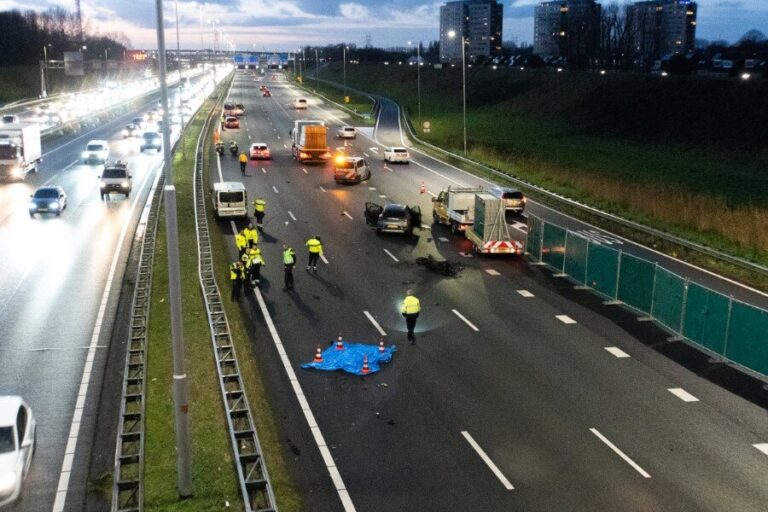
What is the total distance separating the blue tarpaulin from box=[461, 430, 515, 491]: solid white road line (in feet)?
13.8

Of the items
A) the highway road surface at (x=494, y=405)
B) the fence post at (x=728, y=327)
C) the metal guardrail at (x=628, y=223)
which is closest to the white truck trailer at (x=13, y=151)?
the highway road surface at (x=494, y=405)

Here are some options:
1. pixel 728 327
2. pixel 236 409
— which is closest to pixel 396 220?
pixel 728 327

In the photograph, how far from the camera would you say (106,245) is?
33.8m

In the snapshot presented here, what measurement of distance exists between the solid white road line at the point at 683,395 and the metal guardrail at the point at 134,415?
11.7 meters

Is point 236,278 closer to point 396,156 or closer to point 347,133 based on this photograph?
point 396,156

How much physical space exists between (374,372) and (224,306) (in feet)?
22.8

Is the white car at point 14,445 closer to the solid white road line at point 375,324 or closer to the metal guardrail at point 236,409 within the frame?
the metal guardrail at point 236,409

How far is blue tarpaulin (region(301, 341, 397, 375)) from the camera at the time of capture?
20031 millimetres

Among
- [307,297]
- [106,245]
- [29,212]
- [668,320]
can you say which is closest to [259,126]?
[29,212]

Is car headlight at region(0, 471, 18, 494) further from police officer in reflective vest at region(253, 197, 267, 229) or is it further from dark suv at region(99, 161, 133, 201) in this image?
dark suv at region(99, 161, 133, 201)

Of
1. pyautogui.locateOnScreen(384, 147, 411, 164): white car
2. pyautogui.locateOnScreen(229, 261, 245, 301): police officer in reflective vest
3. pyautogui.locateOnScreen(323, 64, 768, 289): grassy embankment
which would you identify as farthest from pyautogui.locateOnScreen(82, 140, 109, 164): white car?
pyautogui.locateOnScreen(229, 261, 245, 301): police officer in reflective vest

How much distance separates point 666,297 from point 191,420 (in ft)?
46.1

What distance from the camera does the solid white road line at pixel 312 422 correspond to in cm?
1399

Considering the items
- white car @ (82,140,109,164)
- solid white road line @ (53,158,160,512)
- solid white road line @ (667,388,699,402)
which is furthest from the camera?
white car @ (82,140,109,164)
